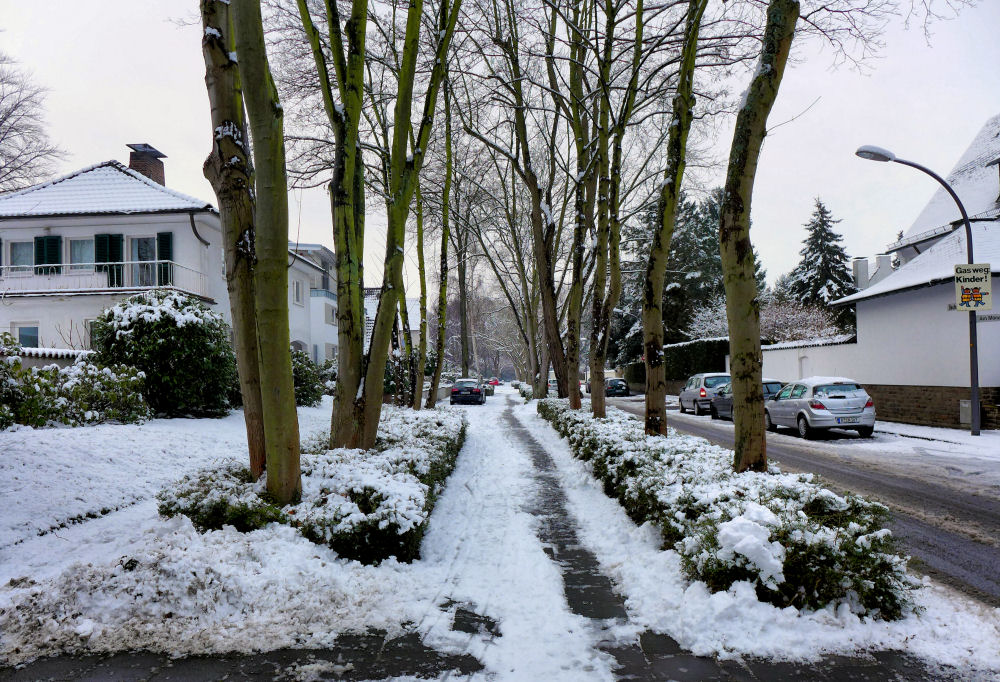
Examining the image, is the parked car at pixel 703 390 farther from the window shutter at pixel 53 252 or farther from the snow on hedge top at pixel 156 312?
the window shutter at pixel 53 252

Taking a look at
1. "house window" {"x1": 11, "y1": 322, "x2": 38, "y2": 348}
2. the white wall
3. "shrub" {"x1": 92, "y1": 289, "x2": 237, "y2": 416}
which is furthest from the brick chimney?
the white wall

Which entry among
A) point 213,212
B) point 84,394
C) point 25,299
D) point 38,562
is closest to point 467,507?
point 38,562

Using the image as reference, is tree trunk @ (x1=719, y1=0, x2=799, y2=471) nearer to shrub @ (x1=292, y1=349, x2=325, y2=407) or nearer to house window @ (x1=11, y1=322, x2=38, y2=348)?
shrub @ (x1=292, y1=349, x2=325, y2=407)

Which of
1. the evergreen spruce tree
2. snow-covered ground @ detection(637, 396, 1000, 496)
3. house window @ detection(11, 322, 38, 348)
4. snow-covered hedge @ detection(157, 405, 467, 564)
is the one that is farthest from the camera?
the evergreen spruce tree

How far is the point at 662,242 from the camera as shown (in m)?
8.59

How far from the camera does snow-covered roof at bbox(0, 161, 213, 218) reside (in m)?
20.3

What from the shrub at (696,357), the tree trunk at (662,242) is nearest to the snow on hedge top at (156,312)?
the tree trunk at (662,242)

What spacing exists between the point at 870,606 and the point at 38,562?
6.01 m

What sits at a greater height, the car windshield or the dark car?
the car windshield

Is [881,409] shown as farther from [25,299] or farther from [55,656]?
[25,299]

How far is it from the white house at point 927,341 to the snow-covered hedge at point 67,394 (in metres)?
19.3

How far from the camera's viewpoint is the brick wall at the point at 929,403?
15417 millimetres

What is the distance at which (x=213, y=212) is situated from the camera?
1983 centimetres

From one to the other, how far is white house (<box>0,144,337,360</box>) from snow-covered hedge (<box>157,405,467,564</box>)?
52.4 ft
